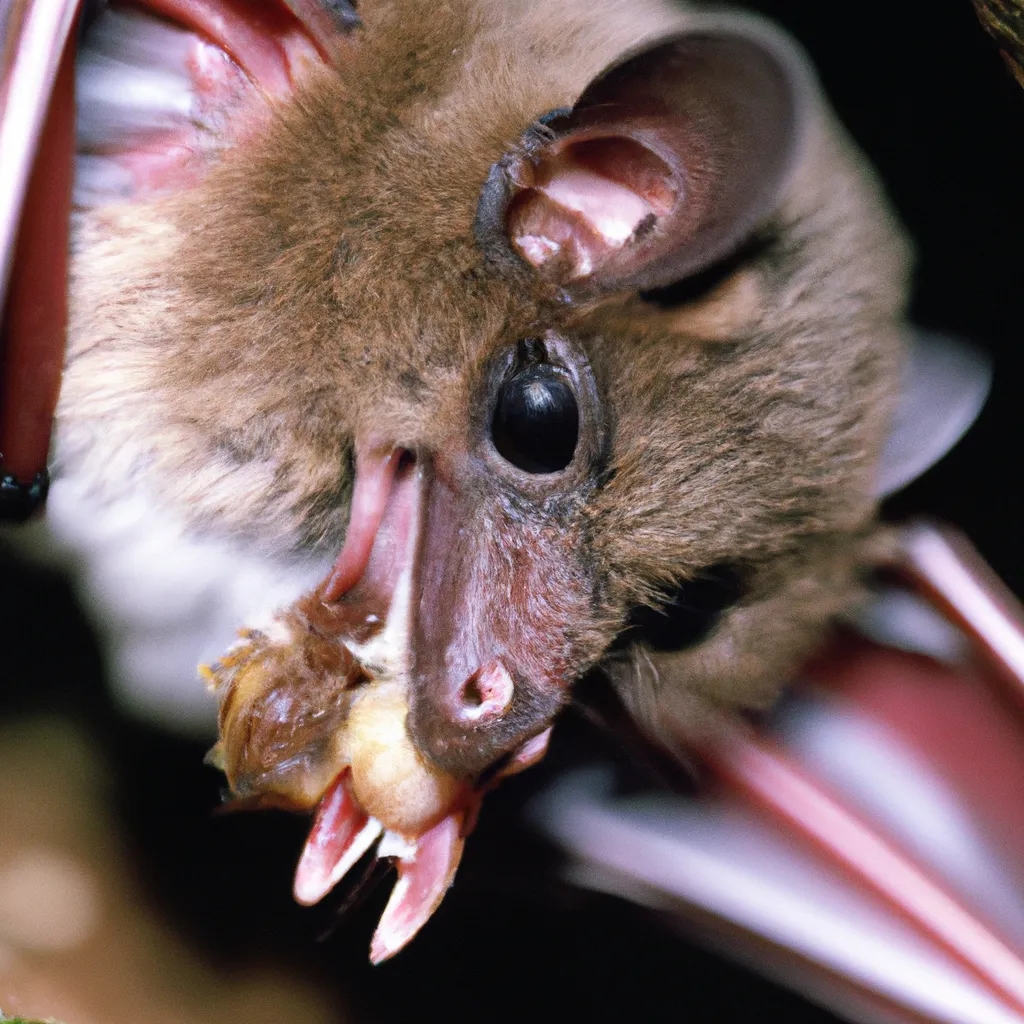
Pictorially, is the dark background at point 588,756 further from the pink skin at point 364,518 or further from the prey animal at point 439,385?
the pink skin at point 364,518

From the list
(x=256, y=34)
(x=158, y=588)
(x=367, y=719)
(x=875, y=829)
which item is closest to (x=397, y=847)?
(x=367, y=719)

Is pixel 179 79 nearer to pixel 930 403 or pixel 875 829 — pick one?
pixel 930 403

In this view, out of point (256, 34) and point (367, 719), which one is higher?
point (256, 34)

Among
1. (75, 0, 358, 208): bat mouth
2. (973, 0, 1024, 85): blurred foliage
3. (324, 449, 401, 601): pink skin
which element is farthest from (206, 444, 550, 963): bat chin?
(973, 0, 1024, 85): blurred foliage

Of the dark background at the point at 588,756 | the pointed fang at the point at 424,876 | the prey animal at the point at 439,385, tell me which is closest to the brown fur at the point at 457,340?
the prey animal at the point at 439,385

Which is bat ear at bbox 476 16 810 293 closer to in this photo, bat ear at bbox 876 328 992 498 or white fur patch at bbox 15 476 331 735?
Result: bat ear at bbox 876 328 992 498

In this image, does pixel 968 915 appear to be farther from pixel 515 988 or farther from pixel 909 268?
pixel 909 268
